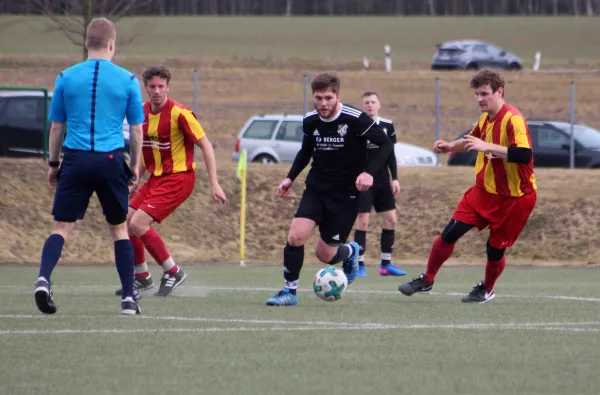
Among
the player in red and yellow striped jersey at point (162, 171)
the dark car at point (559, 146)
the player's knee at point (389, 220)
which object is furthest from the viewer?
the dark car at point (559, 146)

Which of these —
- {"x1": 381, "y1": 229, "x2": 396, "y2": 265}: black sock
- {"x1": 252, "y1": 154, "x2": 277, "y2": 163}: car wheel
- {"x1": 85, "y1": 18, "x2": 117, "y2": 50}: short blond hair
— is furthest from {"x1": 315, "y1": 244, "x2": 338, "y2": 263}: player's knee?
{"x1": 252, "y1": 154, "x2": 277, "y2": 163}: car wheel

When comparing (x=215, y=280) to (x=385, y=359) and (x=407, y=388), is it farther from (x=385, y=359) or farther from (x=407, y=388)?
(x=407, y=388)

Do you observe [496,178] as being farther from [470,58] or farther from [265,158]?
[470,58]

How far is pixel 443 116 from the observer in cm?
4012

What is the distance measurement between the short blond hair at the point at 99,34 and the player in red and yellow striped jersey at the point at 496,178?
2877mm

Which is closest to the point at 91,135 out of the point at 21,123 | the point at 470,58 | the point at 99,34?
the point at 99,34

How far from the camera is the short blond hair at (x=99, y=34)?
9.05 m

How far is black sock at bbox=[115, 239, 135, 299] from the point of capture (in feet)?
30.6

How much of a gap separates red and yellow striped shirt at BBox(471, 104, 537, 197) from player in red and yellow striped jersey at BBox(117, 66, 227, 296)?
2.34 m

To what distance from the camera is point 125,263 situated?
30.7 feet

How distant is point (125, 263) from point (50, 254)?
0.55m

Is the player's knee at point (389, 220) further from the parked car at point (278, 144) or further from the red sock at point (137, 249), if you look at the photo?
the parked car at point (278, 144)

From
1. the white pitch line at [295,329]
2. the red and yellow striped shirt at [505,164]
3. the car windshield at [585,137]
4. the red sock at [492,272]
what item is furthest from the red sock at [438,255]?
the car windshield at [585,137]

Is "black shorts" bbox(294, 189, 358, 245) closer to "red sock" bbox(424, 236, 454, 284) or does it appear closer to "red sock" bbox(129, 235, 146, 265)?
"red sock" bbox(424, 236, 454, 284)
